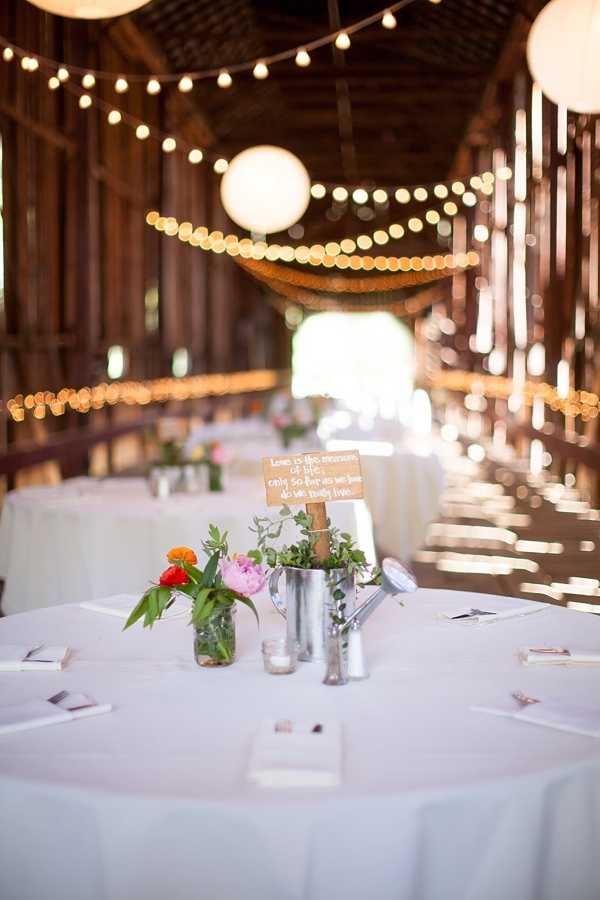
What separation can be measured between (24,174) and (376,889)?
652 centimetres

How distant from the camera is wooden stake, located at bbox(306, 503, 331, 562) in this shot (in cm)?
189

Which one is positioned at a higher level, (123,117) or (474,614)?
(123,117)

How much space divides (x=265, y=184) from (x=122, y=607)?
4.41 meters

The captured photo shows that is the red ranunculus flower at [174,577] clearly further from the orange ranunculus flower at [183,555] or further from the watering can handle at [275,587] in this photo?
the watering can handle at [275,587]

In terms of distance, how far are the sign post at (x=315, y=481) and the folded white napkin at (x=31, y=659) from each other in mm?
473

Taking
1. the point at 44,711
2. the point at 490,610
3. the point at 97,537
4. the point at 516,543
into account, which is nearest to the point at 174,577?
the point at 44,711

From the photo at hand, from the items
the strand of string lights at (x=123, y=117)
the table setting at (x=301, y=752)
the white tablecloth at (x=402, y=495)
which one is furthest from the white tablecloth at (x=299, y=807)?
the white tablecloth at (x=402, y=495)

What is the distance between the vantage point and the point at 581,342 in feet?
25.2

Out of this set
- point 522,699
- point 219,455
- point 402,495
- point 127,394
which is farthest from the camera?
point 127,394

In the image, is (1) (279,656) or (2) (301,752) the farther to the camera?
(1) (279,656)

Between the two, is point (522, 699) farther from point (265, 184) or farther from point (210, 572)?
point (265, 184)

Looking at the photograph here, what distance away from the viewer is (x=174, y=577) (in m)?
1.81

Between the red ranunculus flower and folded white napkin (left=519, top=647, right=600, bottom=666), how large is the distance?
0.64 meters

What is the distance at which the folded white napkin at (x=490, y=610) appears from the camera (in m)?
2.16
